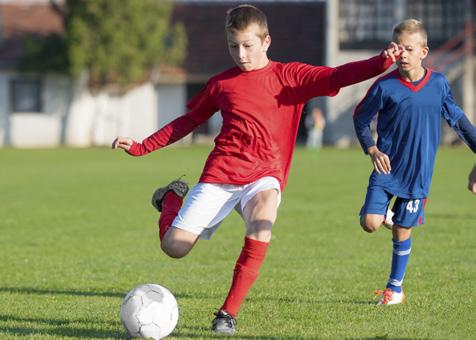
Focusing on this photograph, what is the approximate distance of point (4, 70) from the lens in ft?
149

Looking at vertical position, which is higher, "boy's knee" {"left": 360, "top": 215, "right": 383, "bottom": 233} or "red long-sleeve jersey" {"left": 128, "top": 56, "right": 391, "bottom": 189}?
"red long-sleeve jersey" {"left": 128, "top": 56, "right": 391, "bottom": 189}

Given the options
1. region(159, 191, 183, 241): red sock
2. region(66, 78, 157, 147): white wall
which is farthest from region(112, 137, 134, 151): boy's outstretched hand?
region(66, 78, 157, 147): white wall

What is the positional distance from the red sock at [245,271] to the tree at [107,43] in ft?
122

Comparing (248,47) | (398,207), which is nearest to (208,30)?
(398,207)

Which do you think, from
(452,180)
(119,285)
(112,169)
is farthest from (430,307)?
(112,169)

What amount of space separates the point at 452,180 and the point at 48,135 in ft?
87.7

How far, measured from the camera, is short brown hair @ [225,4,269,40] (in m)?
6.28

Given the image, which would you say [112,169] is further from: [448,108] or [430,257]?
[448,108]

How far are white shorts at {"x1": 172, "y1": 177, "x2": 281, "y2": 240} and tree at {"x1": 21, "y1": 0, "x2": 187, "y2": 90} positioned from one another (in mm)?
36741

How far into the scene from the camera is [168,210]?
7043mm

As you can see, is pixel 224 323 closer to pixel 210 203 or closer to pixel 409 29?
pixel 210 203

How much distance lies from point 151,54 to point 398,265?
37.6m

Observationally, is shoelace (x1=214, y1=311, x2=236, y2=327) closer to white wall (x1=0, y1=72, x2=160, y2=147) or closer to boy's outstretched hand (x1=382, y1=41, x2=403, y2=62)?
boy's outstretched hand (x1=382, y1=41, x2=403, y2=62)

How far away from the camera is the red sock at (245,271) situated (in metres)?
6.34
